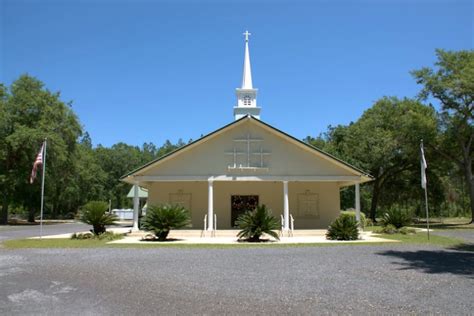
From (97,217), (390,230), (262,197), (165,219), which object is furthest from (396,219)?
(97,217)

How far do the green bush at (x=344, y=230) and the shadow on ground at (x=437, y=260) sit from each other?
462 cm

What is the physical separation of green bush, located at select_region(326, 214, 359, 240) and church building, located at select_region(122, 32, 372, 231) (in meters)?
2.79

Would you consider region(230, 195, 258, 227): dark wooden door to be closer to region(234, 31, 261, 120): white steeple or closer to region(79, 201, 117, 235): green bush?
region(234, 31, 261, 120): white steeple

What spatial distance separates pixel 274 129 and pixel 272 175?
2.53 m

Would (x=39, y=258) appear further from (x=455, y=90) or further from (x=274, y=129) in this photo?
(x=455, y=90)

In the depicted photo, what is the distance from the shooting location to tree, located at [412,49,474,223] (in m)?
31.0

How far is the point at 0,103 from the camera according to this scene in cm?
3891

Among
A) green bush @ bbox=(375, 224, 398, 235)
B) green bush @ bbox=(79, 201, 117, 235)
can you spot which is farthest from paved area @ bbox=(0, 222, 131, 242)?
green bush @ bbox=(375, 224, 398, 235)

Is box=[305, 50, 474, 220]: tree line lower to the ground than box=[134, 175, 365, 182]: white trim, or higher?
higher

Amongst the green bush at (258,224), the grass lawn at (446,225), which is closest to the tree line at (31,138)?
the green bush at (258,224)

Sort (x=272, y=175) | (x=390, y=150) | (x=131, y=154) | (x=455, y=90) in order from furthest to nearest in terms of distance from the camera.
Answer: (x=131, y=154)
(x=390, y=150)
(x=455, y=90)
(x=272, y=175)

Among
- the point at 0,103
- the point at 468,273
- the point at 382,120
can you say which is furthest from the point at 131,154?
the point at 468,273

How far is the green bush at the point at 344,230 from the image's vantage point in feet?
64.6

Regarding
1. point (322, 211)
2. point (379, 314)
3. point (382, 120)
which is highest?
point (382, 120)
